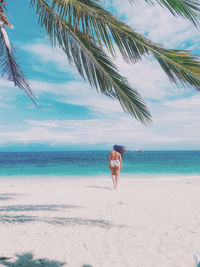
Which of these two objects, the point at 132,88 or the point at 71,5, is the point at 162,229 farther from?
the point at 71,5

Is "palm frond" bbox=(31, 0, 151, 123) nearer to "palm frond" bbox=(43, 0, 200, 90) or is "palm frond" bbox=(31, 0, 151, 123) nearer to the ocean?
"palm frond" bbox=(43, 0, 200, 90)

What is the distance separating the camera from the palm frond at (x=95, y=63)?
269 cm

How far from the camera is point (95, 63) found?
2.71m

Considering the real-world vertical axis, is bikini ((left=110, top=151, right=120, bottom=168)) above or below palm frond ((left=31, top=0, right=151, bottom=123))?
below

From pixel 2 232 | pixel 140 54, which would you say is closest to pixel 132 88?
pixel 140 54

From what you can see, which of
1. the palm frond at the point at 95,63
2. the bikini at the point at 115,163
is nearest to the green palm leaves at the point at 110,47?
the palm frond at the point at 95,63

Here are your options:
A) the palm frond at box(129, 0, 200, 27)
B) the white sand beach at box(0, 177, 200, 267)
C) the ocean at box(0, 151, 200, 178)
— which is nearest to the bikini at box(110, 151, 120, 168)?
the white sand beach at box(0, 177, 200, 267)

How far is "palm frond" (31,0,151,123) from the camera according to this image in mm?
2693

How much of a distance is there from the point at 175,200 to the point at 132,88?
516cm

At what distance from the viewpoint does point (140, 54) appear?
231cm

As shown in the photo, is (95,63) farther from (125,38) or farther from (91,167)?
(91,167)

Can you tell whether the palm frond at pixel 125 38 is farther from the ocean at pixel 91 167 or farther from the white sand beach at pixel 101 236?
the ocean at pixel 91 167

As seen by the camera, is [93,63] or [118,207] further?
[118,207]

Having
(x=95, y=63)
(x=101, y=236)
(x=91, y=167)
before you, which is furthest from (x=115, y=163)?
(x=91, y=167)
